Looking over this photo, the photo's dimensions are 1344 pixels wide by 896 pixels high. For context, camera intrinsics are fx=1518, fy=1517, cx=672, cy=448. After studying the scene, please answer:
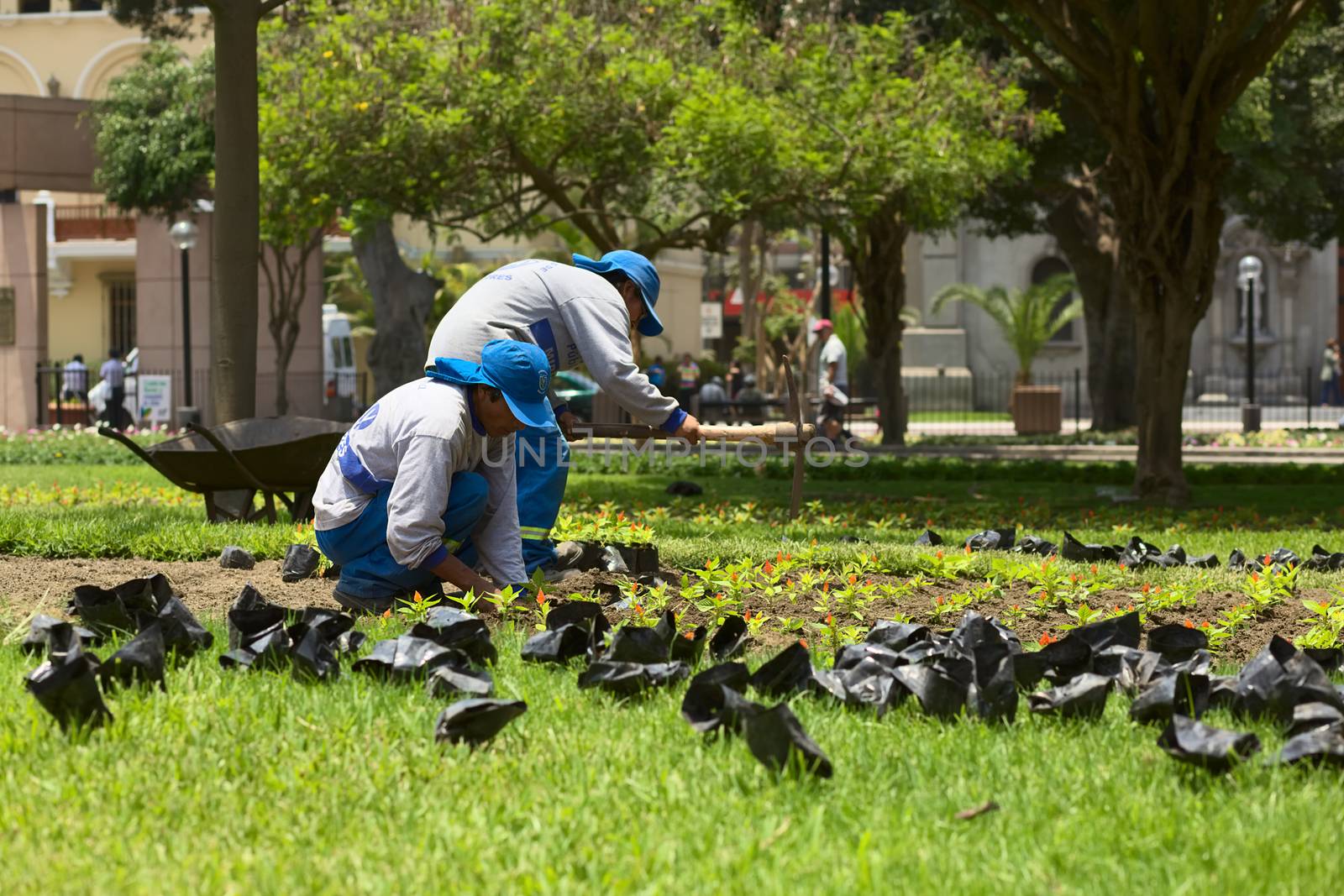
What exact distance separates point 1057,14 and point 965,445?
33.8 feet

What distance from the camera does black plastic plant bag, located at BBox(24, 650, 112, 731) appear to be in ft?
11.4

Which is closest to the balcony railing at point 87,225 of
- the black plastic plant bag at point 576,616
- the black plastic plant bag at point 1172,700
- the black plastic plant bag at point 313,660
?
the black plastic plant bag at point 576,616

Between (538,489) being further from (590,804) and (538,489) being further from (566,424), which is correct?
(590,804)

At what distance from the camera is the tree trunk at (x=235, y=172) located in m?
9.39

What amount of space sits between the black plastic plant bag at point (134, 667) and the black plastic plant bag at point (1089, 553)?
470 centimetres

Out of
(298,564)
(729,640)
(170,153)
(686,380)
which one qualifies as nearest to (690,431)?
(729,640)

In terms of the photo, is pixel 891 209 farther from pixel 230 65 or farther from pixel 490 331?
pixel 490 331

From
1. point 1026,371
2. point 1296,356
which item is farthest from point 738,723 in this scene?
point 1296,356

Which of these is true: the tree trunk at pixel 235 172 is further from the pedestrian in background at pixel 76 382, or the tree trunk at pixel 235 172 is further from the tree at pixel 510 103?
the pedestrian in background at pixel 76 382

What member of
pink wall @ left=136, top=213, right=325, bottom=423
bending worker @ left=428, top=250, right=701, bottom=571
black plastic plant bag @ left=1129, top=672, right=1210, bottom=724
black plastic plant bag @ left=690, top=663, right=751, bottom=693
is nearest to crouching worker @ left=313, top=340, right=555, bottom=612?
bending worker @ left=428, top=250, right=701, bottom=571

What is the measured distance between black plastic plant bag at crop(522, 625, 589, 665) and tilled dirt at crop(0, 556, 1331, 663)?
0.69 meters

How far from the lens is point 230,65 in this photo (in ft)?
30.9

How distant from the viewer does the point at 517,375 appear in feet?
16.6

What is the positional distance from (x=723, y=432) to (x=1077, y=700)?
6.94ft
